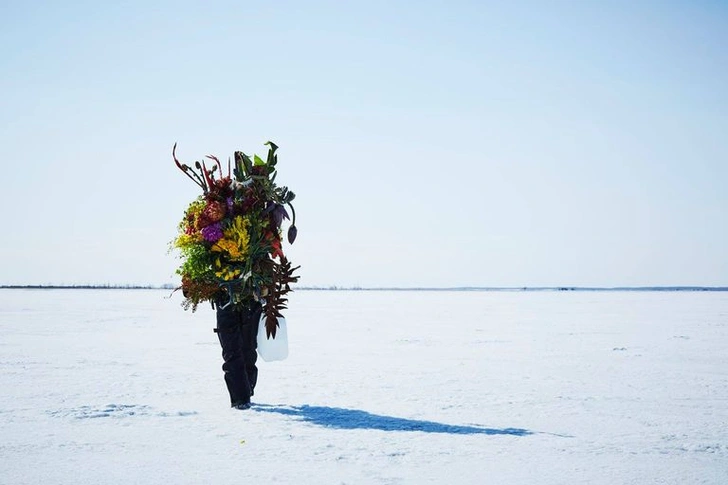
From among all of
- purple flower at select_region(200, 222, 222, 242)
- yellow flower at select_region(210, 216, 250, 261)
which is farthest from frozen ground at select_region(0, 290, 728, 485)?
purple flower at select_region(200, 222, 222, 242)

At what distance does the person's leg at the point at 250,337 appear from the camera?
620 centimetres

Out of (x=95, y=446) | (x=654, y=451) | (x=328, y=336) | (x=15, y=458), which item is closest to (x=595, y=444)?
(x=654, y=451)

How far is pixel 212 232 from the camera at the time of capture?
5.88 m

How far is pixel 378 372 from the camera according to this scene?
8.61 meters

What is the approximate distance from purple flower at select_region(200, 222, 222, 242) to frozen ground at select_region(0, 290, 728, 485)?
155cm

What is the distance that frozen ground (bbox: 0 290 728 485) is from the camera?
13.4 ft

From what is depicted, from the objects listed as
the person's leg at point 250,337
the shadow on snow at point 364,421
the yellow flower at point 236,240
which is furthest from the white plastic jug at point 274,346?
the yellow flower at point 236,240

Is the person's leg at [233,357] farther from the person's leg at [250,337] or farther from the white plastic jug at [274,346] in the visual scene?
the white plastic jug at [274,346]

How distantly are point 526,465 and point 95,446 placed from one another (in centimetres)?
298

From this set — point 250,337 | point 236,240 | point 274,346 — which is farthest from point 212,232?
point 274,346

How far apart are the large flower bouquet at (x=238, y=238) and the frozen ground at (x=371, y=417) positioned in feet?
3.53

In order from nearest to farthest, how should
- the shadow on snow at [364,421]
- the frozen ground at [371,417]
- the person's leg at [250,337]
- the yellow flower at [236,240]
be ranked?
the frozen ground at [371,417] < the shadow on snow at [364,421] < the yellow flower at [236,240] < the person's leg at [250,337]

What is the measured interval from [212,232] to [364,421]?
6.95ft

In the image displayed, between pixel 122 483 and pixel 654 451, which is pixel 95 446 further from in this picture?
pixel 654 451
